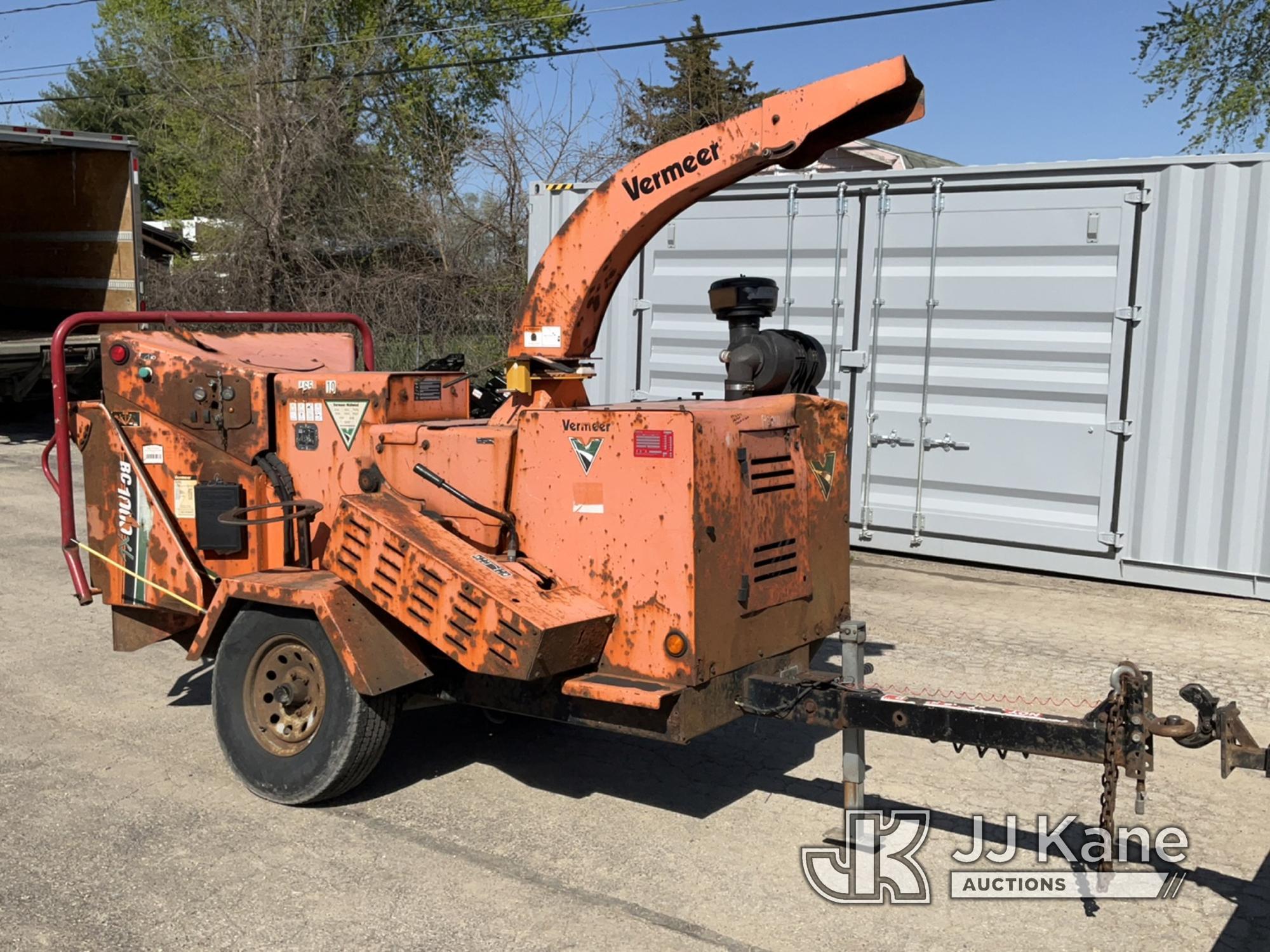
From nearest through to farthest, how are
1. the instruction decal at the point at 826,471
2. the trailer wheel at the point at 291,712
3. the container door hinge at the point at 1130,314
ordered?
the trailer wheel at the point at 291,712 → the instruction decal at the point at 826,471 → the container door hinge at the point at 1130,314

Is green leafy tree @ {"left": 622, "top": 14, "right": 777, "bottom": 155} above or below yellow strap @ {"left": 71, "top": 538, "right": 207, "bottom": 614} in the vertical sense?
above

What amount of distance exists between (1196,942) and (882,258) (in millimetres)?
6502

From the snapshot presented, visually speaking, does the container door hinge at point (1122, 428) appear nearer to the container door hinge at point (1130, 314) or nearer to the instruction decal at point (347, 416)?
the container door hinge at point (1130, 314)

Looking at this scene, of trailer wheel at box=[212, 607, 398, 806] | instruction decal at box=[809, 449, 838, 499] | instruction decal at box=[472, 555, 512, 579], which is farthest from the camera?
instruction decal at box=[809, 449, 838, 499]

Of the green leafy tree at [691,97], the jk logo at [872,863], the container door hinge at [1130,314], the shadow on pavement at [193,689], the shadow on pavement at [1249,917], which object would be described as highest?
the green leafy tree at [691,97]

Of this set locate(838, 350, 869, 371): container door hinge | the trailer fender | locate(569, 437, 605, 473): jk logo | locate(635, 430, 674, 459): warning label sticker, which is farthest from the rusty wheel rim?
Answer: locate(838, 350, 869, 371): container door hinge

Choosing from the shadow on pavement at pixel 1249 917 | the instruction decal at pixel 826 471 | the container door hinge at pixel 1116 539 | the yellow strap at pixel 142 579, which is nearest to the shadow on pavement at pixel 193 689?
the yellow strap at pixel 142 579

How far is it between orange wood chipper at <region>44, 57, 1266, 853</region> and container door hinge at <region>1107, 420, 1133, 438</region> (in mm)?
4293

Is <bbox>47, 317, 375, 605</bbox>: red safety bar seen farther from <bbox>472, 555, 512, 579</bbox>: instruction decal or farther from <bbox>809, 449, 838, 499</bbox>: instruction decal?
<bbox>809, 449, 838, 499</bbox>: instruction decal

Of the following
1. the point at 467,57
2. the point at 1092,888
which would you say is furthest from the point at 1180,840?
the point at 467,57

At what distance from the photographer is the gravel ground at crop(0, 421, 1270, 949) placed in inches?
152

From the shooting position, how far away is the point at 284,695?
474cm

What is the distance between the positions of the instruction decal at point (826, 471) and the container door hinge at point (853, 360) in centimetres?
476

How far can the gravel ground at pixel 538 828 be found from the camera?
12.6 feet
